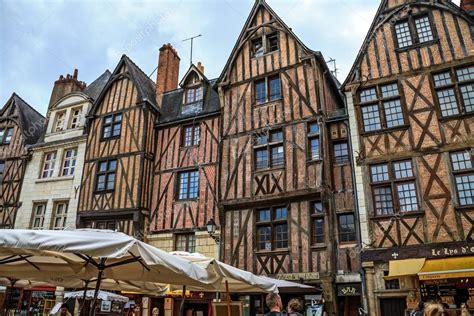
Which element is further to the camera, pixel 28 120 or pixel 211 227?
pixel 28 120

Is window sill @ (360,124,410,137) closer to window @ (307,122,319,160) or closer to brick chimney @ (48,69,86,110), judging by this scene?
window @ (307,122,319,160)

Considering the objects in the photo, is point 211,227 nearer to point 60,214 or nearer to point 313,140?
point 313,140

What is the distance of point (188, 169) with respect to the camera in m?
13.2

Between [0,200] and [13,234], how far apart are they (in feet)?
49.2

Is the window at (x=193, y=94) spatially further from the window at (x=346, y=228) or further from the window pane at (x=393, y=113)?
the window at (x=346, y=228)

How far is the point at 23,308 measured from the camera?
1380cm

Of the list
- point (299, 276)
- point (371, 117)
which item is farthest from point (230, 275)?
point (371, 117)

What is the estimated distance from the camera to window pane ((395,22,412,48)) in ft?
36.0

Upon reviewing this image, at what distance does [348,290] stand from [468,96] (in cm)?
581

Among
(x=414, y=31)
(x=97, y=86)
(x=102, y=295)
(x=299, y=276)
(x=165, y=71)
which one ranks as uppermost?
(x=97, y=86)

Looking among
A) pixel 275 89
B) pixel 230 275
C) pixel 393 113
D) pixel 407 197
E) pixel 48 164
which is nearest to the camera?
pixel 230 275

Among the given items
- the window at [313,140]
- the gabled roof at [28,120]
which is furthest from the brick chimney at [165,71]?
the window at [313,140]

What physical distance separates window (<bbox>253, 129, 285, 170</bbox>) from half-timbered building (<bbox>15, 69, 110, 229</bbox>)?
7.35 m

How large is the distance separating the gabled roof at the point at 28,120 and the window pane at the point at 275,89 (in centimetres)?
1152
